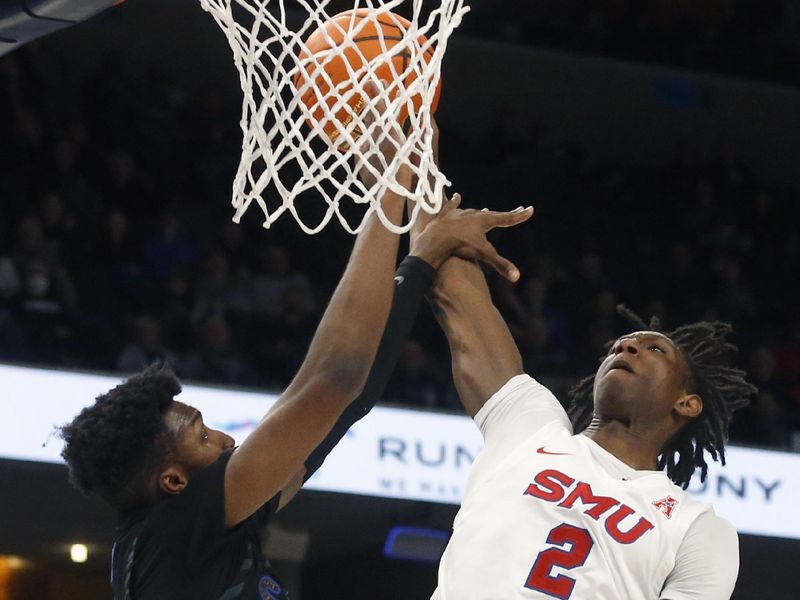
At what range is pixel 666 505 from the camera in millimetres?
2949

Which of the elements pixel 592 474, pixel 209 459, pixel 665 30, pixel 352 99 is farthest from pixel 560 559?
pixel 665 30

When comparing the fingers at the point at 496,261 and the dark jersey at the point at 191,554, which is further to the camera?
the fingers at the point at 496,261

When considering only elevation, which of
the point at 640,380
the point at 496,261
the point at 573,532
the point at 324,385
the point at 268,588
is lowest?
Answer: the point at 268,588

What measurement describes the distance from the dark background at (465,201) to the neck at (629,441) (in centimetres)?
375

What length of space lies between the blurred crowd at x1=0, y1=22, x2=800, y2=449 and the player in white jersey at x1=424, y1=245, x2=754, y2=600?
374 centimetres

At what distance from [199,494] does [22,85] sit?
699cm

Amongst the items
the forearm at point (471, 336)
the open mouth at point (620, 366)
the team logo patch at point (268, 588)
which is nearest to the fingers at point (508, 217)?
the forearm at point (471, 336)

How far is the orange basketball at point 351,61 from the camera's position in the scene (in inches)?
115

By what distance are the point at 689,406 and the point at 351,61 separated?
1121mm

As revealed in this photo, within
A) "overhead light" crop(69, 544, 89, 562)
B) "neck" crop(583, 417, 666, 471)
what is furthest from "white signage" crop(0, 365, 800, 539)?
"neck" crop(583, 417, 666, 471)

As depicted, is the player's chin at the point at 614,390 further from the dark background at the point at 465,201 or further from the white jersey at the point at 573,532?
the dark background at the point at 465,201

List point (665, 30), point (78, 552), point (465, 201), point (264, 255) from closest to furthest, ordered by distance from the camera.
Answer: point (78, 552) < point (264, 255) < point (465, 201) < point (665, 30)

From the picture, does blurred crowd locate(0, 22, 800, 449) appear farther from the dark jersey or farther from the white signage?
the dark jersey

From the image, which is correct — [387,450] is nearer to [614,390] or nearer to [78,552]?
[78,552]
